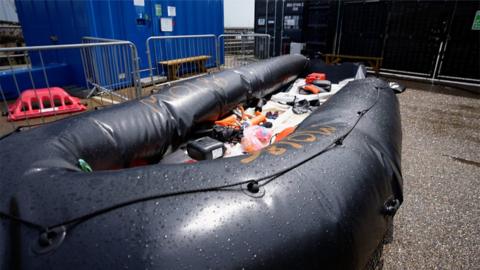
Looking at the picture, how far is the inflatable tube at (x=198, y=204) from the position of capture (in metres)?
0.75

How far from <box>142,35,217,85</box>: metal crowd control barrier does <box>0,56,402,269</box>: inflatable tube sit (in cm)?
429

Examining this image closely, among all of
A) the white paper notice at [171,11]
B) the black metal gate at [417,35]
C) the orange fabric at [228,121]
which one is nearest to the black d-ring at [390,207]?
the orange fabric at [228,121]

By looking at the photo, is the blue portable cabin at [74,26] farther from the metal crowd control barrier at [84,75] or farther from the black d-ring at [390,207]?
the black d-ring at [390,207]

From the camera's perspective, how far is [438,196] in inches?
84.8

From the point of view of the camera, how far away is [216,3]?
6.62 meters

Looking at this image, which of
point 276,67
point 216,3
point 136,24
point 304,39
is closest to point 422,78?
point 304,39

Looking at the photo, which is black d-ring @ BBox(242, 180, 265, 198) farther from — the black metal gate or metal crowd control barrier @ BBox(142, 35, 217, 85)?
the black metal gate

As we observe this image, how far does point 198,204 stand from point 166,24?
5604mm

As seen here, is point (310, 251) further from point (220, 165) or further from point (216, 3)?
point (216, 3)

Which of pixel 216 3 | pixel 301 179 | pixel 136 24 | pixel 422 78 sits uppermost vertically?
pixel 216 3

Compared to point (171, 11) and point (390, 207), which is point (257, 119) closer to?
point (390, 207)

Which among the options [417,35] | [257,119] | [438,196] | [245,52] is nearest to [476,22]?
[417,35]

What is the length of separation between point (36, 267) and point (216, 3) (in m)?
6.93

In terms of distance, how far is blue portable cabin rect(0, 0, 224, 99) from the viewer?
441cm
